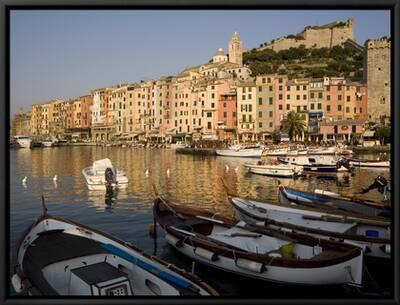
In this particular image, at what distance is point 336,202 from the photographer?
25.8 ft

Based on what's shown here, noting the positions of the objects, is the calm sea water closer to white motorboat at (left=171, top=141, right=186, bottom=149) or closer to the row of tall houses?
the row of tall houses

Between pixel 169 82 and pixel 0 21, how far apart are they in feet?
74.7

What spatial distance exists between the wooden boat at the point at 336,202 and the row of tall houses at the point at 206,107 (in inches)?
230

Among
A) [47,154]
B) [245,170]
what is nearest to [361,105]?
[245,170]

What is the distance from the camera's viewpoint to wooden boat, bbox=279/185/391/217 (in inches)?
280

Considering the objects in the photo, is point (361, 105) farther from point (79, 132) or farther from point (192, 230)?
point (79, 132)

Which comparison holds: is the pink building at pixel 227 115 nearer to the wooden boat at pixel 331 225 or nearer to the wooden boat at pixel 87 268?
the wooden boat at pixel 331 225

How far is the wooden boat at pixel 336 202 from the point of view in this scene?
7.10 m

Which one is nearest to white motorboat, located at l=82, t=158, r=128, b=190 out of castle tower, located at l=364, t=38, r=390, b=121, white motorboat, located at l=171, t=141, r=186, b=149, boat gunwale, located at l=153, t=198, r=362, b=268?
boat gunwale, located at l=153, t=198, r=362, b=268

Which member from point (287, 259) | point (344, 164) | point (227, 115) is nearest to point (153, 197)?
point (287, 259)

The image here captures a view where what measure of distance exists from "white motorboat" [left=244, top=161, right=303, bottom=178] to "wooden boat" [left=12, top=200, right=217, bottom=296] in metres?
11.6

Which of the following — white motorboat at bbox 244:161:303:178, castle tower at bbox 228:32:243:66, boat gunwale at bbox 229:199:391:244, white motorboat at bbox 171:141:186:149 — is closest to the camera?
boat gunwale at bbox 229:199:391:244
